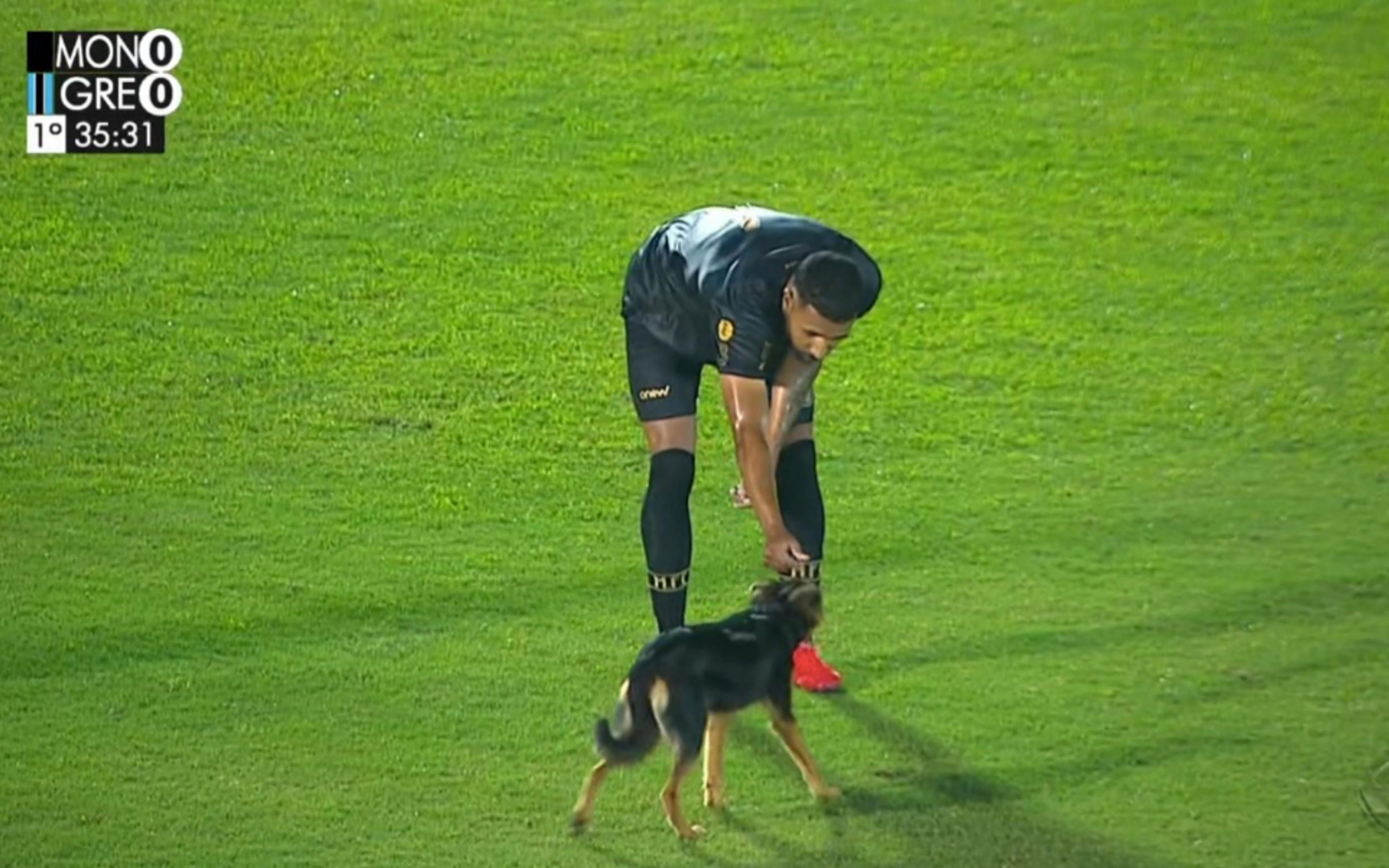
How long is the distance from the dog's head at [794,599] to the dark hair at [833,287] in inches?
28.3

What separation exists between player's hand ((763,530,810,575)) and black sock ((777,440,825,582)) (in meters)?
0.64

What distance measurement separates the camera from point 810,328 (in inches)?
280

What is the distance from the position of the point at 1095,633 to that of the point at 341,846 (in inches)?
104

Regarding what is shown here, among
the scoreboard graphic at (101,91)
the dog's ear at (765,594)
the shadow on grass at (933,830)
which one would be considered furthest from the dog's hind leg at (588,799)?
the scoreboard graphic at (101,91)

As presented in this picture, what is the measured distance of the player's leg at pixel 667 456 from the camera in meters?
7.73

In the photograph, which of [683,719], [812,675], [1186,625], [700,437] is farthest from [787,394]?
[700,437]

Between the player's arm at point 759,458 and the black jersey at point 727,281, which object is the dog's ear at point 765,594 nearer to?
the player's arm at point 759,458

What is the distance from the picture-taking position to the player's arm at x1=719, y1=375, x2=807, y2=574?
717 cm

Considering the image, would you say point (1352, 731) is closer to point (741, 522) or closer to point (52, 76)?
point (741, 522)

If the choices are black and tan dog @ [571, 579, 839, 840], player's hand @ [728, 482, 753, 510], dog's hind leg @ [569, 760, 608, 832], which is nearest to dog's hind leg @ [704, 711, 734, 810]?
black and tan dog @ [571, 579, 839, 840]

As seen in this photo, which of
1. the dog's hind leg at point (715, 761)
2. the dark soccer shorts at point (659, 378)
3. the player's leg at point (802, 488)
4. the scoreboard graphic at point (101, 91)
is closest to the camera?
the dog's hind leg at point (715, 761)

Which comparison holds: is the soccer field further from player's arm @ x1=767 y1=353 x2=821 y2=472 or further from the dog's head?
player's arm @ x1=767 y1=353 x2=821 y2=472

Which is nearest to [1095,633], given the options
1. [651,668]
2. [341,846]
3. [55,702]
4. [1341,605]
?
[1341,605]

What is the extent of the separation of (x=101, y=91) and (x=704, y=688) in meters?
6.60
